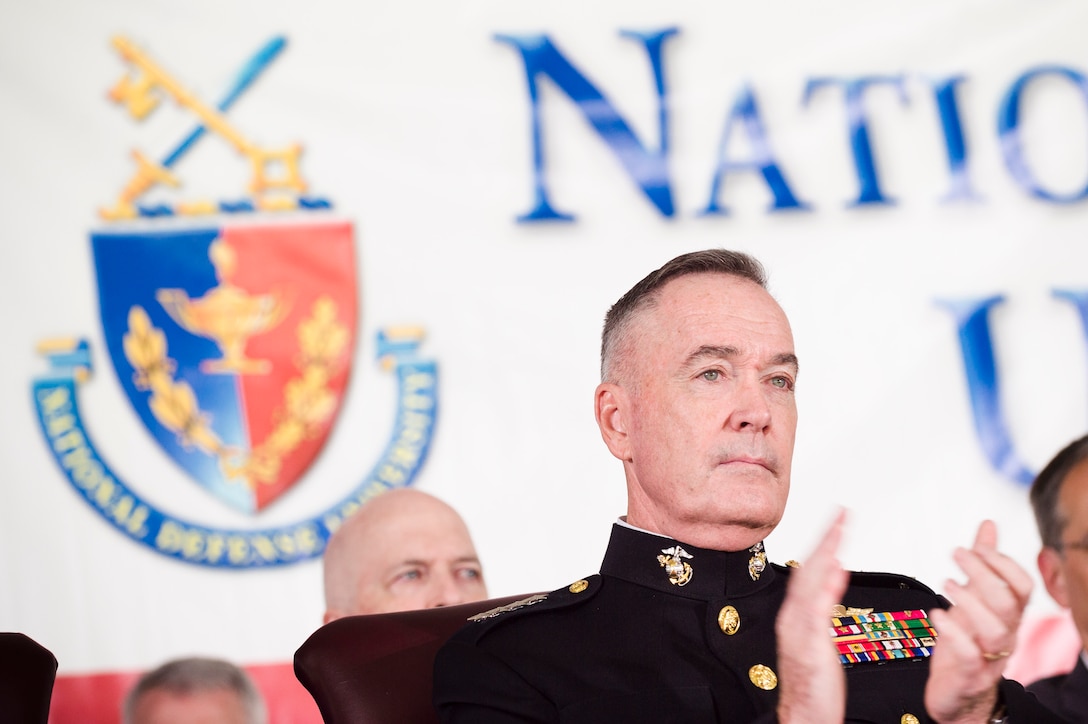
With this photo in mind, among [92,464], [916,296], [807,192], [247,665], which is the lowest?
[247,665]

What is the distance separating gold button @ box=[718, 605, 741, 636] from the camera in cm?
186

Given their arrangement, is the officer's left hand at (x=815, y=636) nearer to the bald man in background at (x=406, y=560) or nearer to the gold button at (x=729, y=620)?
the gold button at (x=729, y=620)

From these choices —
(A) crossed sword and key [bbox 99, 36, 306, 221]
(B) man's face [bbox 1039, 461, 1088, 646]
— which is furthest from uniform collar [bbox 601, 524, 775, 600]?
(A) crossed sword and key [bbox 99, 36, 306, 221]

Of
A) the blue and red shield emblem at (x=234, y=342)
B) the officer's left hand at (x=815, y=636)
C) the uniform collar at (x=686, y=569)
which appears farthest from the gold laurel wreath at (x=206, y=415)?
the officer's left hand at (x=815, y=636)

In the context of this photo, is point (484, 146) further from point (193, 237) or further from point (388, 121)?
point (193, 237)

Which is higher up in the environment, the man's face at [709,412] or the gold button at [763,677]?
the man's face at [709,412]

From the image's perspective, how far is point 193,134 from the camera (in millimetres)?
3594

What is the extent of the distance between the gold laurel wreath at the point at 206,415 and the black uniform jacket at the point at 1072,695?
1995mm

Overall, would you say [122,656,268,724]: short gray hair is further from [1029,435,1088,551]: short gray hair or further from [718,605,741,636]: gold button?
[1029,435,1088,551]: short gray hair

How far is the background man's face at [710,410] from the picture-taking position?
6.21ft

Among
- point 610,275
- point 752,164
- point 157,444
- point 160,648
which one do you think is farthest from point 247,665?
point 752,164

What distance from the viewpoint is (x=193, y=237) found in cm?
355

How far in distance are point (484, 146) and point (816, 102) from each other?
986 millimetres

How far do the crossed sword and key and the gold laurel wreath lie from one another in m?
0.39
